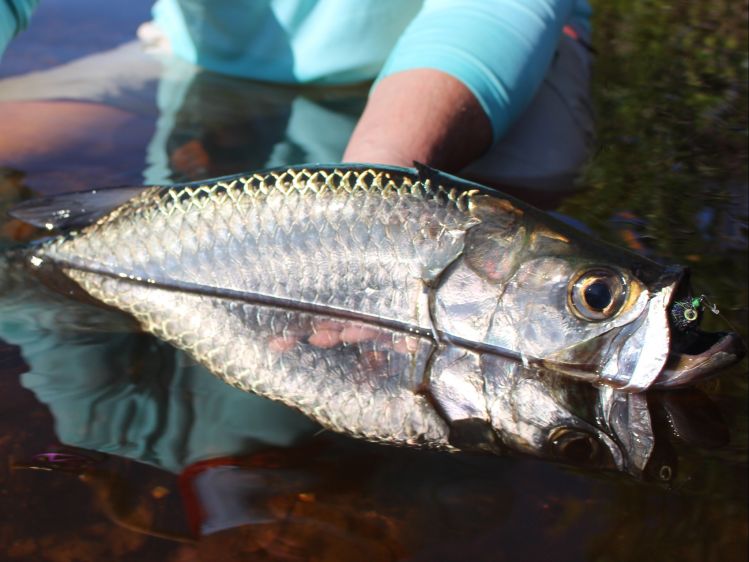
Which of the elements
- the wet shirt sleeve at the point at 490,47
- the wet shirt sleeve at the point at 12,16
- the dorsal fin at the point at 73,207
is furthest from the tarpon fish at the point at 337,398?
the wet shirt sleeve at the point at 490,47

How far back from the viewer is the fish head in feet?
5.34

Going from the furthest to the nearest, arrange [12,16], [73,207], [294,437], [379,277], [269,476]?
1. [12,16]
2. [73,207]
3. [379,277]
4. [294,437]
5. [269,476]

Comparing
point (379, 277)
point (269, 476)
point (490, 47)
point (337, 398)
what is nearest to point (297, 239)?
point (379, 277)

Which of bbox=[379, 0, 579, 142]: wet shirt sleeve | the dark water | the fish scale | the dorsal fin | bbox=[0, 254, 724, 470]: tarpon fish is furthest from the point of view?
bbox=[379, 0, 579, 142]: wet shirt sleeve

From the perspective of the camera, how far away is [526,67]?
2.76 meters

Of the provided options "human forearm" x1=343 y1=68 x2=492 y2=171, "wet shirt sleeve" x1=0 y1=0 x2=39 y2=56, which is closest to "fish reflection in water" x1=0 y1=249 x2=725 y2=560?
"human forearm" x1=343 y1=68 x2=492 y2=171

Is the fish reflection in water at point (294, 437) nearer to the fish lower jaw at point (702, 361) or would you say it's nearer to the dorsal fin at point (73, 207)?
the fish lower jaw at point (702, 361)

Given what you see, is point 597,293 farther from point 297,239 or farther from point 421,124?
point 421,124

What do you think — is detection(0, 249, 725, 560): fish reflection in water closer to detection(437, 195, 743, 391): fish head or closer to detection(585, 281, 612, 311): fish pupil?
detection(437, 195, 743, 391): fish head

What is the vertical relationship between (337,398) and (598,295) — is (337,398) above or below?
below

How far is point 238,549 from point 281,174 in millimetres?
780

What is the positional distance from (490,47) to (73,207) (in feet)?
4.44

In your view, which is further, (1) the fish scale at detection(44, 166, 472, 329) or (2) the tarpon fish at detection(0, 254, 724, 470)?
(1) the fish scale at detection(44, 166, 472, 329)

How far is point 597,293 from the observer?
5.40 ft
